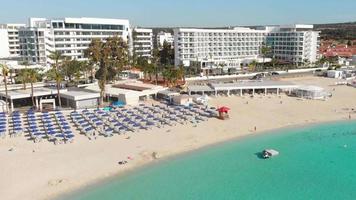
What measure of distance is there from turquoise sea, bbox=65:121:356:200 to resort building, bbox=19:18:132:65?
6556 centimetres

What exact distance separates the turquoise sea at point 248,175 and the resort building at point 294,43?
77.4 metres

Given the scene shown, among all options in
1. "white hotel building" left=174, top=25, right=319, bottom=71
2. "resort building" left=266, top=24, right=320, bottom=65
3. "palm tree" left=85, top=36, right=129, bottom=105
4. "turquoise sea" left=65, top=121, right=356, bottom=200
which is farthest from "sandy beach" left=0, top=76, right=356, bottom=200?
"resort building" left=266, top=24, right=320, bottom=65

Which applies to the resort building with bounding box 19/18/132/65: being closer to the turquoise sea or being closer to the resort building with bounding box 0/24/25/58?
the resort building with bounding box 0/24/25/58

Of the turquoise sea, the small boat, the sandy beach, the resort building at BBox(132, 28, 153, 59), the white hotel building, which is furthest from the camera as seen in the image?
the resort building at BBox(132, 28, 153, 59)

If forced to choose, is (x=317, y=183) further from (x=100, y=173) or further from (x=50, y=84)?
(x=50, y=84)

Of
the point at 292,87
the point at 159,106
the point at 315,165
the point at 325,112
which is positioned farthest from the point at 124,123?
the point at 292,87

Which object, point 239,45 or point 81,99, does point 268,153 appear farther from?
point 239,45

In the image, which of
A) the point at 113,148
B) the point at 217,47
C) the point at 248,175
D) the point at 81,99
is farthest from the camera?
the point at 217,47

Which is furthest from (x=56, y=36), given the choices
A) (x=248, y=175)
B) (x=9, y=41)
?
(x=248, y=175)

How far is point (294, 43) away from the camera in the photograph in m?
119

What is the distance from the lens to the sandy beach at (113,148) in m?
31.1

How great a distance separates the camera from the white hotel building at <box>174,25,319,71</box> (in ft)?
353

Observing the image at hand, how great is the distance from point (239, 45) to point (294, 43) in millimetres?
17707

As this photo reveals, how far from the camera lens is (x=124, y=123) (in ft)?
154
